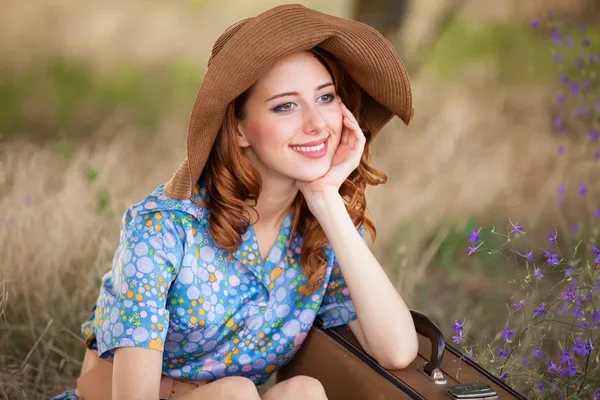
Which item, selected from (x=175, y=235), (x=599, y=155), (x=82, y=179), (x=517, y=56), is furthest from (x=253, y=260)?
(x=517, y=56)

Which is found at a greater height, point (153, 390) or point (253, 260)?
point (253, 260)

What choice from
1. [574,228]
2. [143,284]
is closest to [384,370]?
[143,284]

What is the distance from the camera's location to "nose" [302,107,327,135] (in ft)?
8.69

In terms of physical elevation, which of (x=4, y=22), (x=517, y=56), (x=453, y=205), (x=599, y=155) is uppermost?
(x=4, y=22)

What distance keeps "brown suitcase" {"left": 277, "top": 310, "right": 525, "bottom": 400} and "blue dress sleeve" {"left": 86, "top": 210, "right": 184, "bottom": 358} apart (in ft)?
1.85

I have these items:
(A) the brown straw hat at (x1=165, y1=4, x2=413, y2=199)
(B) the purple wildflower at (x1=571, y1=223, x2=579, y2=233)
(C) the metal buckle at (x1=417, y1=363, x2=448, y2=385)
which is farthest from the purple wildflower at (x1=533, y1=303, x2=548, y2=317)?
(B) the purple wildflower at (x1=571, y1=223, x2=579, y2=233)

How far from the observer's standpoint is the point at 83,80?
4926 mm

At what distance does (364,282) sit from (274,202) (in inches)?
15.6

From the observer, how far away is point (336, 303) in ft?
9.82

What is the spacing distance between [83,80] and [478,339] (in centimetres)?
251

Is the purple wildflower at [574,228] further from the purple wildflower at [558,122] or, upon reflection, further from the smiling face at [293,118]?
the smiling face at [293,118]

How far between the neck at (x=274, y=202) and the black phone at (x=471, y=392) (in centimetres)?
79

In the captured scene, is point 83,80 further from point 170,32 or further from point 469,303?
point 469,303

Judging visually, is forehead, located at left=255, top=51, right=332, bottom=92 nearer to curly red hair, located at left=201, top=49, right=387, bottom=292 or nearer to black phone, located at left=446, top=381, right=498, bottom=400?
Result: curly red hair, located at left=201, top=49, right=387, bottom=292
